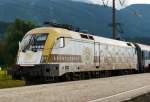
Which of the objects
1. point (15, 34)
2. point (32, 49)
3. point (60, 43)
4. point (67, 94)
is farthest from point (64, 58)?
point (15, 34)

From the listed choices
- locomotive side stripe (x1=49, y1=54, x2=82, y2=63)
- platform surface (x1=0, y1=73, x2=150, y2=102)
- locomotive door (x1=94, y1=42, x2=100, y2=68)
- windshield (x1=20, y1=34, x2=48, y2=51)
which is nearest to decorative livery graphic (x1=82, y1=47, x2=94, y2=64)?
locomotive door (x1=94, y1=42, x2=100, y2=68)

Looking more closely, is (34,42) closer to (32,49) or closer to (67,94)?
(32,49)

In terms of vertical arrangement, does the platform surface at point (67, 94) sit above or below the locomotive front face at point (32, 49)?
below

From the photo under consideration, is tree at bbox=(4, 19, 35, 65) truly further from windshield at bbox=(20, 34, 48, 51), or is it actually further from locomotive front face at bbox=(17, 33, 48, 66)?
locomotive front face at bbox=(17, 33, 48, 66)

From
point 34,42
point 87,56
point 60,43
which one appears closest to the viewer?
point 60,43

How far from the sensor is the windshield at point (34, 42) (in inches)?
1306

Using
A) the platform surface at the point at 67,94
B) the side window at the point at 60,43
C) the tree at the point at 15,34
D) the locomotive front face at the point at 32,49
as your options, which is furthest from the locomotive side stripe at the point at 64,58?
the tree at the point at 15,34

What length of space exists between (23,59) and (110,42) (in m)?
13.4

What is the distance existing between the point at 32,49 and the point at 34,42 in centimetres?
61

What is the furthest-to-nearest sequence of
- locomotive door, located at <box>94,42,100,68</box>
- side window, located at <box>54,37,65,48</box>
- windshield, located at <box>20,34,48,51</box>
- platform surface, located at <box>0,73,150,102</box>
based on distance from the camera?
1. locomotive door, located at <box>94,42,100,68</box>
2. windshield, located at <box>20,34,48,51</box>
3. side window, located at <box>54,37,65,48</box>
4. platform surface, located at <box>0,73,150,102</box>

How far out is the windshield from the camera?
3317cm

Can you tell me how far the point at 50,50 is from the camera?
32.6 meters

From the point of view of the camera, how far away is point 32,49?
33.2 metres

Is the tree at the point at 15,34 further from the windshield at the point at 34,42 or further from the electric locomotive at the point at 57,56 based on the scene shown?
the windshield at the point at 34,42
